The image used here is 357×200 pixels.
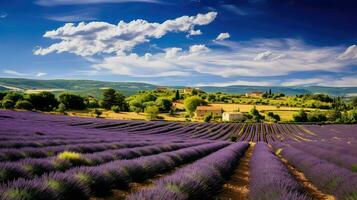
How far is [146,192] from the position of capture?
360 cm

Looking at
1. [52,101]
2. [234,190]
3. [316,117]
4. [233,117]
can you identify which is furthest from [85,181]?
[316,117]

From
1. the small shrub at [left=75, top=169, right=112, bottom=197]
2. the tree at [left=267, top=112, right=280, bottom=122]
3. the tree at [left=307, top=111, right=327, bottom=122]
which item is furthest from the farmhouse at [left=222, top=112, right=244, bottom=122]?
the small shrub at [left=75, top=169, right=112, bottom=197]

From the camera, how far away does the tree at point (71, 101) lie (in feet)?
237

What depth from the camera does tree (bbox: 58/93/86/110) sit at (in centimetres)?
7238

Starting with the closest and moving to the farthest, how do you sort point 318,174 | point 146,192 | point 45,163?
1. point 146,192
2. point 45,163
3. point 318,174

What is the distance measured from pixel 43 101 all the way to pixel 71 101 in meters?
8.46

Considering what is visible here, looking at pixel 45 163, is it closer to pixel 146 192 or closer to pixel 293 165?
pixel 146 192

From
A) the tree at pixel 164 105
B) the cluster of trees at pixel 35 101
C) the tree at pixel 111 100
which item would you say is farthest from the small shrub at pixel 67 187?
the tree at pixel 164 105

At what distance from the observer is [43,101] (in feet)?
215

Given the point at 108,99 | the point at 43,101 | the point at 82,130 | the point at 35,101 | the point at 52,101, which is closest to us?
the point at 82,130

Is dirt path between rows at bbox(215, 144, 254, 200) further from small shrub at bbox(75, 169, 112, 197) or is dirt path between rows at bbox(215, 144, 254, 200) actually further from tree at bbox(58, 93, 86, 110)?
tree at bbox(58, 93, 86, 110)

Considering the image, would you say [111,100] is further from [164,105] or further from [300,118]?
[300,118]

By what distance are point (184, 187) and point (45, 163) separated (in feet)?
9.53

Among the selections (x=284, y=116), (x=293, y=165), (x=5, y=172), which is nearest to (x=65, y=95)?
(x=284, y=116)
